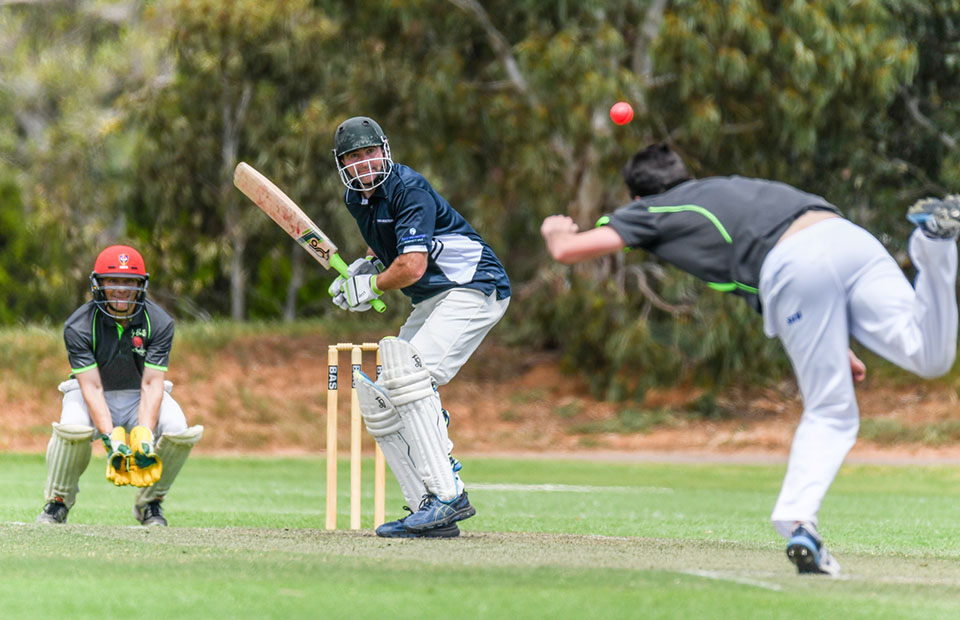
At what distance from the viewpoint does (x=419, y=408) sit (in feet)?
19.1

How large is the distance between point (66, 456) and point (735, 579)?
3738 millimetres

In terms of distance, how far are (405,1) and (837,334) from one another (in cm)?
1314

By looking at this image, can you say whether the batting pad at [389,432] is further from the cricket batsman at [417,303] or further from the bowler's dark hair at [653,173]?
the bowler's dark hair at [653,173]

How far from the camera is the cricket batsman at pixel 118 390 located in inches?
268

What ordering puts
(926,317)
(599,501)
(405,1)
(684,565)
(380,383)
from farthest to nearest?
(405,1) < (599,501) < (380,383) < (684,565) < (926,317)

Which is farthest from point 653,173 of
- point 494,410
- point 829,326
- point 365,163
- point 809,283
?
point 494,410

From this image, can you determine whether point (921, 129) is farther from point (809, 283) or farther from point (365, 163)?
point (809, 283)

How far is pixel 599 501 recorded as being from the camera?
1034 cm

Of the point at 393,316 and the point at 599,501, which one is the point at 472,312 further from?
the point at 393,316

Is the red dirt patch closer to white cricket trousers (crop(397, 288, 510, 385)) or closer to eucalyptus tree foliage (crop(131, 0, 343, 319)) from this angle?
eucalyptus tree foliage (crop(131, 0, 343, 319))

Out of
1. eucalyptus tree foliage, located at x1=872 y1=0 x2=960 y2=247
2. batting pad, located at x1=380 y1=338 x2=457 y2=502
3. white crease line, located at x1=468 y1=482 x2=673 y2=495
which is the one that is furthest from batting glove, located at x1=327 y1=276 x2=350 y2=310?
eucalyptus tree foliage, located at x1=872 y1=0 x2=960 y2=247

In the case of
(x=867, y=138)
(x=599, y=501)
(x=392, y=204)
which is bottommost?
(x=599, y=501)

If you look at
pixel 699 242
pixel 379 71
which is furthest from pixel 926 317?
pixel 379 71

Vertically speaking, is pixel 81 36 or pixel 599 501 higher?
pixel 81 36
